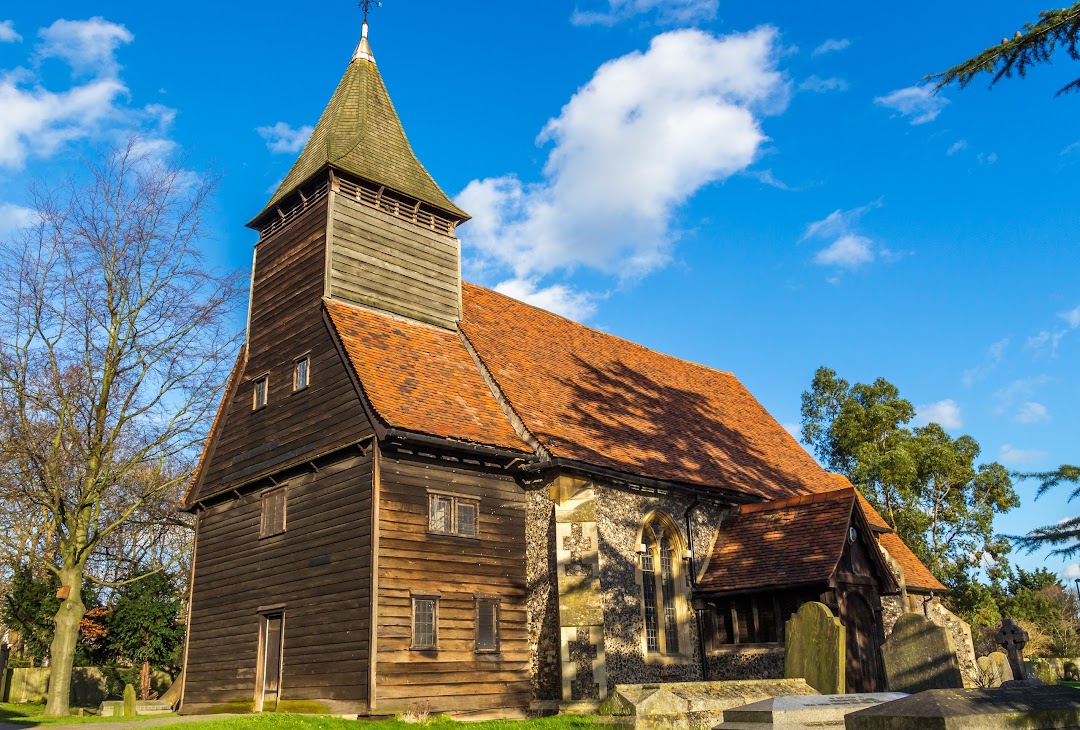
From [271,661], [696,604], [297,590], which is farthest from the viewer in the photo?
[696,604]

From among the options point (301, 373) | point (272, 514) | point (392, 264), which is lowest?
point (272, 514)

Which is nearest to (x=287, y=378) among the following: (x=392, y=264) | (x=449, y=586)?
(x=392, y=264)

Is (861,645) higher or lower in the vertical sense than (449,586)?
lower

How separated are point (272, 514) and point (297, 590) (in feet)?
7.44

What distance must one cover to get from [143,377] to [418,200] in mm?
9680

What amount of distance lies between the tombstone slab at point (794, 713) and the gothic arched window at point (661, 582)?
11.8 m

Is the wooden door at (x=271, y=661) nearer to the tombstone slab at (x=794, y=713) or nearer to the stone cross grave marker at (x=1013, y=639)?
the tombstone slab at (x=794, y=713)

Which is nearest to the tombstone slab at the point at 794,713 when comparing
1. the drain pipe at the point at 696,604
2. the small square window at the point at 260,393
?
the drain pipe at the point at 696,604

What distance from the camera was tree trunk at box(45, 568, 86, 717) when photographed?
21.1m

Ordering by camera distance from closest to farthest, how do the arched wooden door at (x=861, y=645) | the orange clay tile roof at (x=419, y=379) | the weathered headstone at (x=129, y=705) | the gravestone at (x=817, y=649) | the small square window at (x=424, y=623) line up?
the gravestone at (x=817, y=649), the small square window at (x=424, y=623), the orange clay tile roof at (x=419, y=379), the weathered headstone at (x=129, y=705), the arched wooden door at (x=861, y=645)

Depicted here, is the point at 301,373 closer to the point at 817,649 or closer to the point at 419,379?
the point at 419,379

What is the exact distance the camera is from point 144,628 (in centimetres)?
2855

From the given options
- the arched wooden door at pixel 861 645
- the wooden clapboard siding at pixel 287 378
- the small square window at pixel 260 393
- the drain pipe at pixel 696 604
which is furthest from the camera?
the small square window at pixel 260 393

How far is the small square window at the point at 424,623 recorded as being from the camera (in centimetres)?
1703
